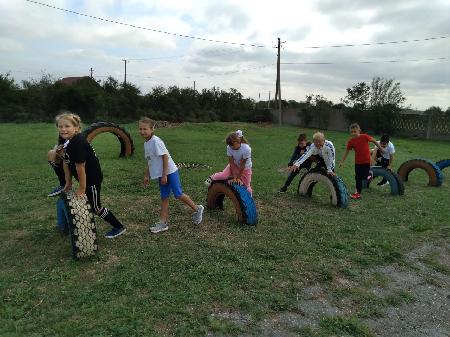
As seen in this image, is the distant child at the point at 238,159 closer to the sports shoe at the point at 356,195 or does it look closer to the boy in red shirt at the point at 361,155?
the sports shoe at the point at 356,195

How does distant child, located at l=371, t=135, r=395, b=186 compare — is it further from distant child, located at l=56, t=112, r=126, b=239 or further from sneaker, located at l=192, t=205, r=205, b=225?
distant child, located at l=56, t=112, r=126, b=239

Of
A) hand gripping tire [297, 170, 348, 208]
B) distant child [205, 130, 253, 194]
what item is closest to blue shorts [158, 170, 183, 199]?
distant child [205, 130, 253, 194]

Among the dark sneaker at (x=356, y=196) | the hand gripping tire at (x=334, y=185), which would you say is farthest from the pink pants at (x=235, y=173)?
the dark sneaker at (x=356, y=196)

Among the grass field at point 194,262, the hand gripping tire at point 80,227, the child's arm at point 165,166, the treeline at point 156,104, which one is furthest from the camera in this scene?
the treeline at point 156,104

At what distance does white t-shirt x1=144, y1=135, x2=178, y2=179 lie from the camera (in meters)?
5.68

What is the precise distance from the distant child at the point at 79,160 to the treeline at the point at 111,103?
3303cm

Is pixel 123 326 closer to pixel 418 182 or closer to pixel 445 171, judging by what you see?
pixel 418 182

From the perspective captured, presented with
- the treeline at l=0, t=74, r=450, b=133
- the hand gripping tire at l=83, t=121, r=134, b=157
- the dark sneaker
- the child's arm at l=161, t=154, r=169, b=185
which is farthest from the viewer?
the treeline at l=0, t=74, r=450, b=133

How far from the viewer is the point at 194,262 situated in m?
4.87

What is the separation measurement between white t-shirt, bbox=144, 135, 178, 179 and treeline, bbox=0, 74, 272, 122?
32.8m

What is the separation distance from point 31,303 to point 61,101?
36.1 m

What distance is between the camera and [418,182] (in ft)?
38.2

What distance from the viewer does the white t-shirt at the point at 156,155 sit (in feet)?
18.6

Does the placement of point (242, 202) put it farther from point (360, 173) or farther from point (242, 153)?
point (360, 173)
